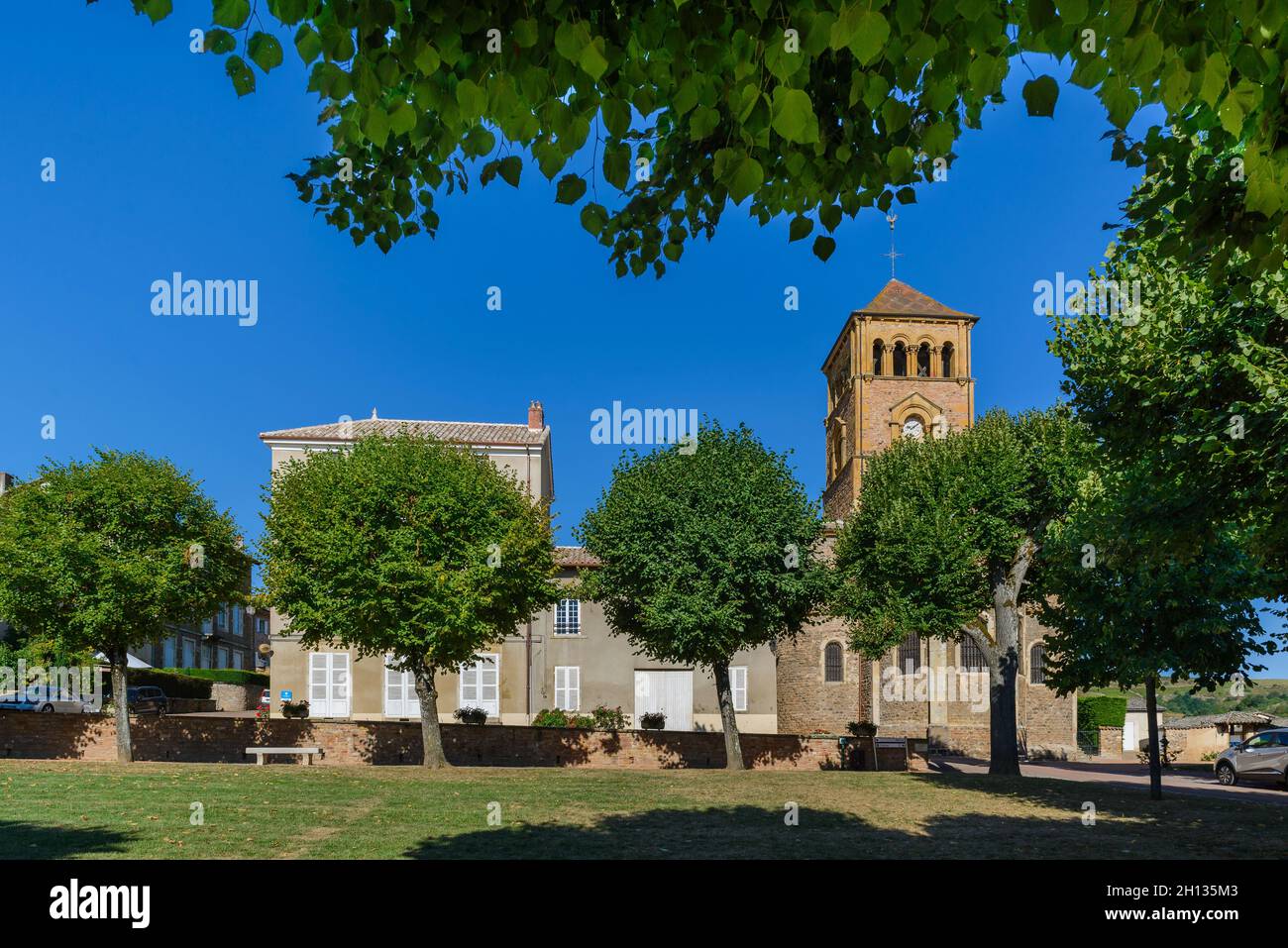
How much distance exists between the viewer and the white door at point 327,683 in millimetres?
42000

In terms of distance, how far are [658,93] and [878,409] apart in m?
53.5

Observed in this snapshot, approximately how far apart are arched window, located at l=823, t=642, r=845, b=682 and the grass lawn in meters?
20.3

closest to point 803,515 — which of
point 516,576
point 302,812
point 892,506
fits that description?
point 892,506

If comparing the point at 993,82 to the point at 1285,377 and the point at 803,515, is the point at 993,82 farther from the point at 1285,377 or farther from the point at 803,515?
the point at 803,515

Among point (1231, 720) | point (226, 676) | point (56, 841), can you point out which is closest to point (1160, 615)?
point (56, 841)

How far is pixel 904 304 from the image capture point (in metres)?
60.6

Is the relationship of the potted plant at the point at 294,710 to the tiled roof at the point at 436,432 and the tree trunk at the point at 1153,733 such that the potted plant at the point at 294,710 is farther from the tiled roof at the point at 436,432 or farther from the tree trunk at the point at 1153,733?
the tree trunk at the point at 1153,733

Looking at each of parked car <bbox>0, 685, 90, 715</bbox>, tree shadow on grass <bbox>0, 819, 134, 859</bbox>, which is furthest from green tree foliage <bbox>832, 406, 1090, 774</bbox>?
parked car <bbox>0, 685, 90, 715</bbox>

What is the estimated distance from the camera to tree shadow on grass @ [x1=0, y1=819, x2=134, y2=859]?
1162 centimetres

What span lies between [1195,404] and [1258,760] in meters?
24.1

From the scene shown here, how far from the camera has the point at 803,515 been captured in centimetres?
3053

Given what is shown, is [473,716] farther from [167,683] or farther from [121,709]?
[167,683]

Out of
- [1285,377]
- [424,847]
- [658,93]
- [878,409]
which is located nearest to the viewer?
[658,93]
